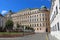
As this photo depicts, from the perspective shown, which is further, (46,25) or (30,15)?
(30,15)

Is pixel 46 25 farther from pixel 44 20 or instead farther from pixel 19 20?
pixel 19 20

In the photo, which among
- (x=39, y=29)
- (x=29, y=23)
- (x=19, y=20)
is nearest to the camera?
(x=39, y=29)

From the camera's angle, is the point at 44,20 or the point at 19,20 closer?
the point at 44,20

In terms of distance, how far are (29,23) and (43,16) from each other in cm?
1490

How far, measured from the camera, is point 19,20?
512 feet

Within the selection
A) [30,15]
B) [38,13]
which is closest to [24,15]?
[30,15]

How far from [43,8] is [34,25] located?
619 inches

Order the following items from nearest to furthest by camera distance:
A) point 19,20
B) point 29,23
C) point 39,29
Result: point 39,29 < point 29,23 < point 19,20

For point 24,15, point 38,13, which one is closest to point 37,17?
point 38,13

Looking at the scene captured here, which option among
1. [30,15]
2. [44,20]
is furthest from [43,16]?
[30,15]

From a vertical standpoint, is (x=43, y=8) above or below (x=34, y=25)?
above

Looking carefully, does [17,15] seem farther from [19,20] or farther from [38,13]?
[38,13]

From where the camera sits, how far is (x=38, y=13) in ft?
459

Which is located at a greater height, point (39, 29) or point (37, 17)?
point (37, 17)
